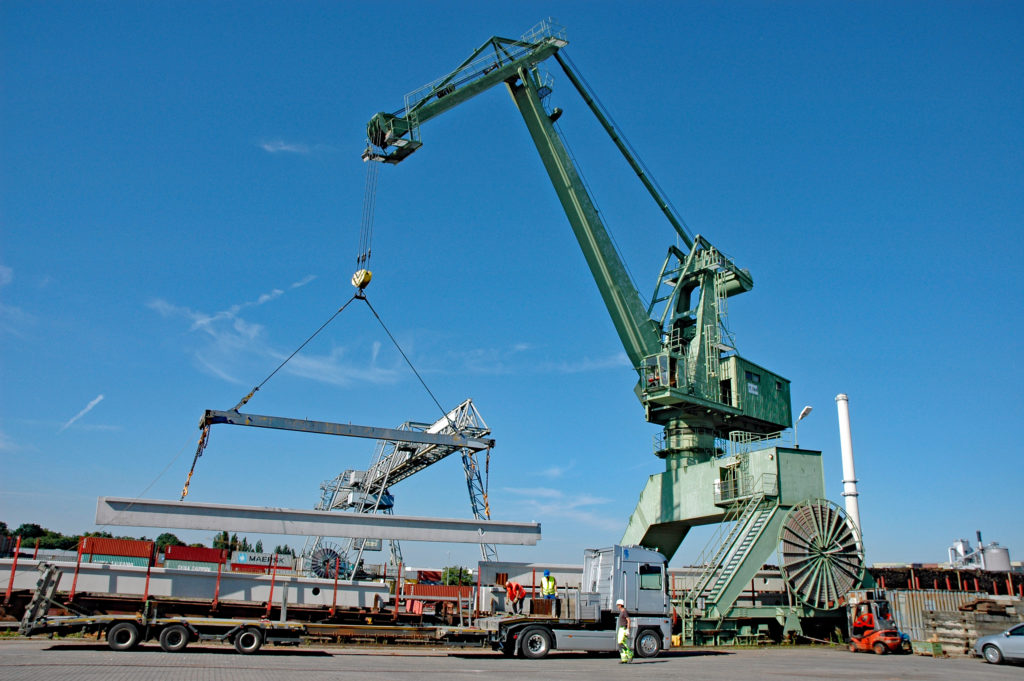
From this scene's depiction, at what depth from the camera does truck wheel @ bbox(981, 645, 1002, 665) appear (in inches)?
772

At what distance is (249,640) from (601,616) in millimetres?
8674

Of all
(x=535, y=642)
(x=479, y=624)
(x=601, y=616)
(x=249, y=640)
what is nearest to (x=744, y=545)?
(x=601, y=616)

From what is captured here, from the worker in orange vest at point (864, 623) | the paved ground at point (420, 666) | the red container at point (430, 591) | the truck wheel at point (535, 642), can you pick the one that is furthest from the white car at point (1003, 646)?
the red container at point (430, 591)

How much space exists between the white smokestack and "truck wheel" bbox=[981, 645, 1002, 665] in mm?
11726

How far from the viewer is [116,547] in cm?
2350

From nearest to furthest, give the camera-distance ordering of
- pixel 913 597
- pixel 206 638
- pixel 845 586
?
pixel 206 638 < pixel 913 597 < pixel 845 586

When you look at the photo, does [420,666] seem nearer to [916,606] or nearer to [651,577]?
[651,577]

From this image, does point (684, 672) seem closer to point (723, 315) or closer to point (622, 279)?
point (622, 279)

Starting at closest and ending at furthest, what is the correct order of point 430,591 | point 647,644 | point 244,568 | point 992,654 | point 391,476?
point 647,644, point 992,654, point 430,591, point 244,568, point 391,476

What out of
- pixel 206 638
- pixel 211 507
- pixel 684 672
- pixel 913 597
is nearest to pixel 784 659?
pixel 684 672

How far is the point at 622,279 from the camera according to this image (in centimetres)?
2972

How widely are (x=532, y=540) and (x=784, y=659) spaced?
881cm

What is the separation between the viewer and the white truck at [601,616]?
17797 mm

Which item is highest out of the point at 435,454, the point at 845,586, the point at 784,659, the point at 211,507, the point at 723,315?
the point at 723,315
